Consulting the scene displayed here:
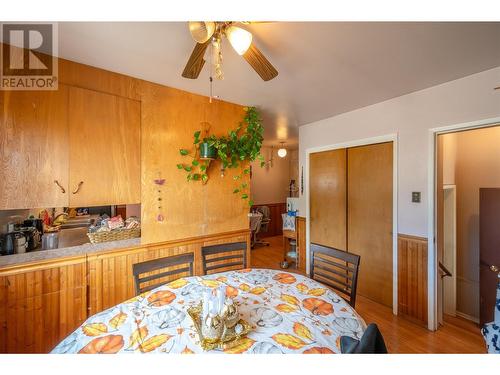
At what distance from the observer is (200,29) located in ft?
3.07

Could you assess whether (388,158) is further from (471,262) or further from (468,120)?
(471,262)

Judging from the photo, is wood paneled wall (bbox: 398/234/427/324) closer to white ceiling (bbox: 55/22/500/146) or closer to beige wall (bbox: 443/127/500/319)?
beige wall (bbox: 443/127/500/319)

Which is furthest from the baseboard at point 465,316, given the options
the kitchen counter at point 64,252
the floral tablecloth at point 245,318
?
the kitchen counter at point 64,252

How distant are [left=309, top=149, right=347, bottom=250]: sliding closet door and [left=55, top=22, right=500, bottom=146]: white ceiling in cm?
97

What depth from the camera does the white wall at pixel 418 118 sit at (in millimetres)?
1716

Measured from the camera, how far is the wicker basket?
1792mm

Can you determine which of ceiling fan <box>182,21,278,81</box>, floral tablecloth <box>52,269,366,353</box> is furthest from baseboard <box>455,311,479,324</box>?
ceiling fan <box>182,21,278,81</box>

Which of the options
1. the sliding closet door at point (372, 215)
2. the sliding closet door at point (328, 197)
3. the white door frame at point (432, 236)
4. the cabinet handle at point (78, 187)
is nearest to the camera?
the cabinet handle at point (78, 187)

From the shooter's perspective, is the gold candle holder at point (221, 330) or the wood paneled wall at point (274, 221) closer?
the gold candle holder at point (221, 330)

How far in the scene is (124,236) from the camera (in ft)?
6.34

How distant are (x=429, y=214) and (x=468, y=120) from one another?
0.88 metres

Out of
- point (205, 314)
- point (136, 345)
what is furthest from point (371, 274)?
point (136, 345)

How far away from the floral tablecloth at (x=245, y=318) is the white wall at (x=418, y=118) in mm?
1561

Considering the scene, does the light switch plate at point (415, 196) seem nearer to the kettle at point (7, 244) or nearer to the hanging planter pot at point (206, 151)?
the hanging planter pot at point (206, 151)
